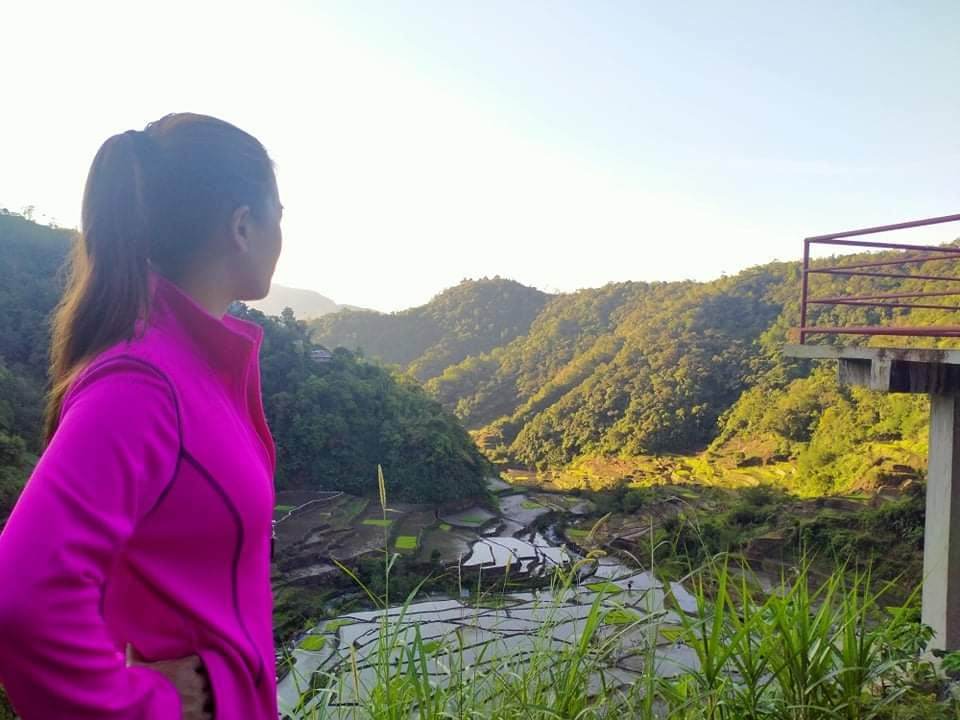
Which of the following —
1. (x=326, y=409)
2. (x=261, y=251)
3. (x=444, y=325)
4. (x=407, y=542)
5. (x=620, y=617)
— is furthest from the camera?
(x=444, y=325)

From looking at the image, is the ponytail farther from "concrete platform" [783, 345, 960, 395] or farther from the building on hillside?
the building on hillside

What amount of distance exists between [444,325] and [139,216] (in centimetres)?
3524

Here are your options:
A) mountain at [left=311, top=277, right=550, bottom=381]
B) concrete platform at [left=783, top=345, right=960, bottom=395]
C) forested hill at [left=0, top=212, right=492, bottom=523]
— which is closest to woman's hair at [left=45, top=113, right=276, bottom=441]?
concrete platform at [left=783, top=345, right=960, bottom=395]

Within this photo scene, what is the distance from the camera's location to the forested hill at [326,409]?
16844 mm

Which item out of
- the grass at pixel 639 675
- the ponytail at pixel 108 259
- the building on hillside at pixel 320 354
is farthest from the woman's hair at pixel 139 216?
the building on hillside at pixel 320 354

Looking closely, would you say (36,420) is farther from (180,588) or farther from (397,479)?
(180,588)

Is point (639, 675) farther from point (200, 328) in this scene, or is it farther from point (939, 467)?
point (939, 467)

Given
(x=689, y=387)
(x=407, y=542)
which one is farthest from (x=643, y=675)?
(x=689, y=387)

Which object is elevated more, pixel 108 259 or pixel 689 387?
pixel 108 259

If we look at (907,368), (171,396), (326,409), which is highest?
(907,368)

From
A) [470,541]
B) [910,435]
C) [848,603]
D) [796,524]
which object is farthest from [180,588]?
[470,541]

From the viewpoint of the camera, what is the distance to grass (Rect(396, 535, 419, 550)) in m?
13.0

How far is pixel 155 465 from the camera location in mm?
518

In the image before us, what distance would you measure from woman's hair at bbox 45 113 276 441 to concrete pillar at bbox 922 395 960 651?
3.30 m
